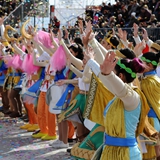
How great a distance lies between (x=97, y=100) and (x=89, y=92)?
135 mm

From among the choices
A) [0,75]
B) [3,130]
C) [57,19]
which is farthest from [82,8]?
[3,130]

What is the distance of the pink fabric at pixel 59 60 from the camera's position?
5.44m

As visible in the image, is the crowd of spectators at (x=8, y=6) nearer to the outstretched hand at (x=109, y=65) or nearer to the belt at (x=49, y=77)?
the belt at (x=49, y=77)

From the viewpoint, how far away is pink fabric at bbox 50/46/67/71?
17.9 feet

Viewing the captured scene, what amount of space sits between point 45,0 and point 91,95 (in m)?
12.0

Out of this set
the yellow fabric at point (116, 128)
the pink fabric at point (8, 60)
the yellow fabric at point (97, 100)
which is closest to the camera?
the yellow fabric at point (116, 128)

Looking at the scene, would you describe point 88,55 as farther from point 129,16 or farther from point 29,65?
point 129,16

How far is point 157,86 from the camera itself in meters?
4.28

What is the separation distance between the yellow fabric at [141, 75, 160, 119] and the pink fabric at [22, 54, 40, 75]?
2783mm

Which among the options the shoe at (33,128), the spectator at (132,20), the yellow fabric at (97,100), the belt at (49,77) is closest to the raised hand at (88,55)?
the yellow fabric at (97,100)

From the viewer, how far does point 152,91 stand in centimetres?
422

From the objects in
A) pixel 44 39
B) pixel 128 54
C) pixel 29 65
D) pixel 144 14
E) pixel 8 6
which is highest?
pixel 8 6

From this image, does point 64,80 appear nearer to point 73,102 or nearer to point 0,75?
point 73,102

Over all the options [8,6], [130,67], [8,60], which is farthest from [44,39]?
[8,6]
